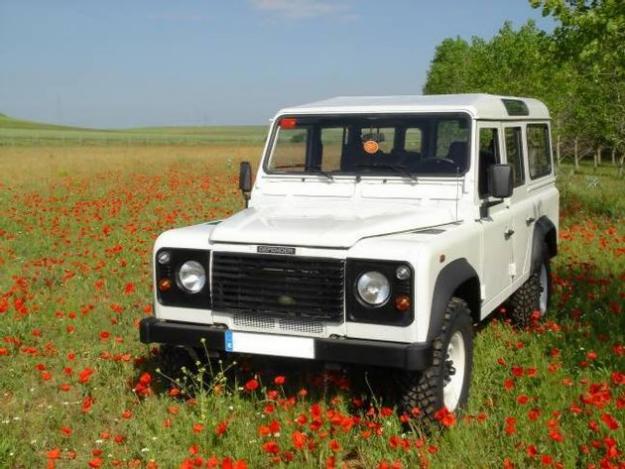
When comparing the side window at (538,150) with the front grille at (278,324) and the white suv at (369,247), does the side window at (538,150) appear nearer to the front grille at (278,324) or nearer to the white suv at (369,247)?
the white suv at (369,247)

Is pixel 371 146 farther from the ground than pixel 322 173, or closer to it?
farther from the ground

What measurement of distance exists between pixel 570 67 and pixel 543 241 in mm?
12872

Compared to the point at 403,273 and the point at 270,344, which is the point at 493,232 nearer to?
the point at 403,273

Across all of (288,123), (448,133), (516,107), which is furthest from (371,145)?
(516,107)

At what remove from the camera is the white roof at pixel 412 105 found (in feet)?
16.5

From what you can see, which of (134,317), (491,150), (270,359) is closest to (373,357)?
(270,359)

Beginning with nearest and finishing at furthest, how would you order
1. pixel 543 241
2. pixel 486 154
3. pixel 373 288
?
pixel 373 288 < pixel 486 154 < pixel 543 241

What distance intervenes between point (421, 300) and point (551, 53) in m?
9.58

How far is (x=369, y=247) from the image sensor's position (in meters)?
3.84

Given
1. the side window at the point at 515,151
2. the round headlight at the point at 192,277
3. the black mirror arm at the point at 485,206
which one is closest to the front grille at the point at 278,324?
the round headlight at the point at 192,277

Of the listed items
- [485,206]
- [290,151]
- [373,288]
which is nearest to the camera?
[373,288]

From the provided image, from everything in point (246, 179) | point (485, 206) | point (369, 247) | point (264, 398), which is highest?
point (246, 179)

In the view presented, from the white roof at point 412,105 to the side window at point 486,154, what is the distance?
0.40 ft

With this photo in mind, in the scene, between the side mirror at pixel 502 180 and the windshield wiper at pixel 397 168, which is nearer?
the side mirror at pixel 502 180
